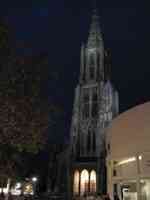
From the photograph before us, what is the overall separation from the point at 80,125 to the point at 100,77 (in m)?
13.5

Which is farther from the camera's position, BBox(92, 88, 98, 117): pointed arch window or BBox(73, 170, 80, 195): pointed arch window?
BBox(92, 88, 98, 117): pointed arch window

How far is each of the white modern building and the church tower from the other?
38.2 m

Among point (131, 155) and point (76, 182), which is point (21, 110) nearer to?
point (131, 155)

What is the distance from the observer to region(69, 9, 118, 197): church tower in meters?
57.4

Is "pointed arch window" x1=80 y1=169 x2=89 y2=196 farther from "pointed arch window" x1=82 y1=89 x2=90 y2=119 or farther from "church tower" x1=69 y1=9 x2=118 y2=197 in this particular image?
"pointed arch window" x1=82 y1=89 x2=90 y2=119

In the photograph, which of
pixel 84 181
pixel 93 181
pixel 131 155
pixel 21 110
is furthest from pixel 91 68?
pixel 21 110

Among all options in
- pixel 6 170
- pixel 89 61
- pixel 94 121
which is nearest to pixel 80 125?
pixel 94 121

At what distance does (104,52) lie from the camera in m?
74.6

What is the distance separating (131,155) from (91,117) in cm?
5109

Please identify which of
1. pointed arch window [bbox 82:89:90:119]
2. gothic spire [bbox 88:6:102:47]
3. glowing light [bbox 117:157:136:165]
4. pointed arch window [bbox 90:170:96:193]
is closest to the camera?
glowing light [bbox 117:157:136:165]

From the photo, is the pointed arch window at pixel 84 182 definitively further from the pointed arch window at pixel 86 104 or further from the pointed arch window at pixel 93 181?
the pointed arch window at pixel 86 104

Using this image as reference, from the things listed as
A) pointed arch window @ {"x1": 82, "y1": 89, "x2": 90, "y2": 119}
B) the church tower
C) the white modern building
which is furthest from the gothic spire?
the white modern building

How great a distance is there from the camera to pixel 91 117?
6444 cm

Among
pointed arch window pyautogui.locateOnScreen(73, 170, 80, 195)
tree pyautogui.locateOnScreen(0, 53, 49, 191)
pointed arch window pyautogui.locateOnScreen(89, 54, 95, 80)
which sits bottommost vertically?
pointed arch window pyautogui.locateOnScreen(73, 170, 80, 195)
